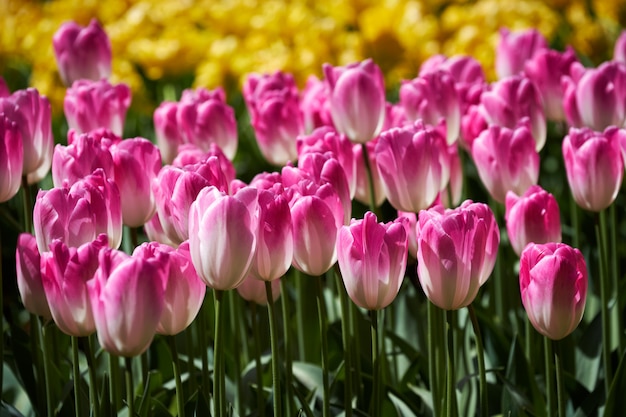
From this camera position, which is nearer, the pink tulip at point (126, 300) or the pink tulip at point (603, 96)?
the pink tulip at point (126, 300)

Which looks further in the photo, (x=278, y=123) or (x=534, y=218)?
(x=278, y=123)

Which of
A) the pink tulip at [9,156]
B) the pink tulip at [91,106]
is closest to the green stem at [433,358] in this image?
the pink tulip at [9,156]

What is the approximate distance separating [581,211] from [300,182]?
1621mm

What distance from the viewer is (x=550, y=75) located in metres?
2.71

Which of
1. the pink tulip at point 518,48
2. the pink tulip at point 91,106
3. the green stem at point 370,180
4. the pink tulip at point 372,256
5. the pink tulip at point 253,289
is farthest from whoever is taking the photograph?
the pink tulip at point 518,48

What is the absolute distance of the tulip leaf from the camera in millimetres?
1795

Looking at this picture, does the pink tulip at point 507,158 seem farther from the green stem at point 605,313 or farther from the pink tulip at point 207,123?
the pink tulip at point 207,123

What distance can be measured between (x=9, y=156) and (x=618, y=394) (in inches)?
47.0

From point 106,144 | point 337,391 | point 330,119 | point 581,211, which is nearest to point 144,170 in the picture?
point 106,144

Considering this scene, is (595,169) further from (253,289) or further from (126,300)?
(126,300)

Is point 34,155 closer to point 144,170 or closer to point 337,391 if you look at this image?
point 144,170

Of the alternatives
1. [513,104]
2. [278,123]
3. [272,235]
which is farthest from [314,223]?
[513,104]

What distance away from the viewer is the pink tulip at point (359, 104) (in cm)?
219

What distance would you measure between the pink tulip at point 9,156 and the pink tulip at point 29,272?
24 cm
